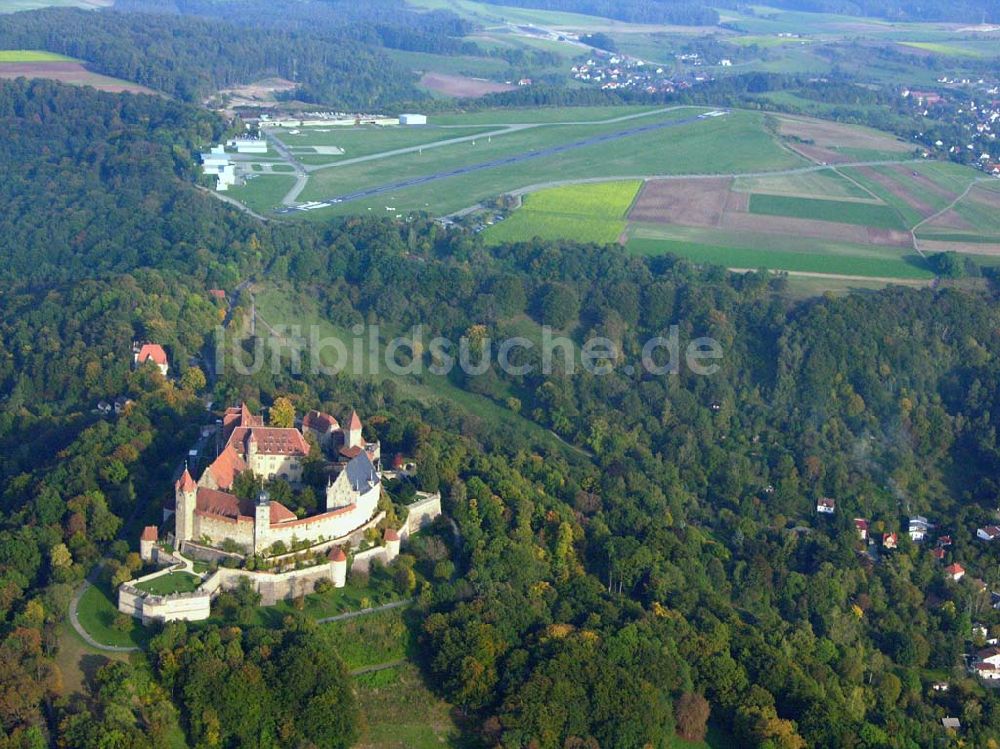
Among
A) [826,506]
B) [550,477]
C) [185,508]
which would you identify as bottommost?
[826,506]

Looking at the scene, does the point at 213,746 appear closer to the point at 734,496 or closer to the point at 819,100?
the point at 734,496

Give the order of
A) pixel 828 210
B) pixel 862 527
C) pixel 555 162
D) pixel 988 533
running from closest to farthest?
pixel 988 533, pixel 862 527, pixel 828 210, pixel 555 162

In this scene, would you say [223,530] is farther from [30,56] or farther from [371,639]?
[30,56]

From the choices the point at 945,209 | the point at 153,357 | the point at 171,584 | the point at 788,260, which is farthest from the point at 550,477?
the point at 945,209

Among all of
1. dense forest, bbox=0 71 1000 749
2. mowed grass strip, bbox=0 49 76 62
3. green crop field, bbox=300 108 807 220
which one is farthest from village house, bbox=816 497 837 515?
mowed grass strip, bbox=0 49 76 62

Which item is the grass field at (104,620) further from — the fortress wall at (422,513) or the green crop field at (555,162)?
the green crop field at (555,162)

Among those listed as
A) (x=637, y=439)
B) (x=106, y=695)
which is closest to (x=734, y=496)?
(x=637, y=439)

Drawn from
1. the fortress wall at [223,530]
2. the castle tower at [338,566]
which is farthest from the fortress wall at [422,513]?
the fortress wall at [223,530]
